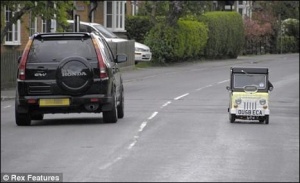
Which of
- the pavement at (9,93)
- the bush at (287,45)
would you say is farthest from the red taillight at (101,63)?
the bush at (287,45)

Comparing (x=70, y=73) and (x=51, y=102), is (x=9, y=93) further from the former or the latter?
(x=70, y=73)

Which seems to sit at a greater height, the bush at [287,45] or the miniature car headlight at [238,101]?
the bush at [287,45]

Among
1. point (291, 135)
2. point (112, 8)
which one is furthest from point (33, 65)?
point (112, 8)

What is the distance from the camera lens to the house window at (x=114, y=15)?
4788cm

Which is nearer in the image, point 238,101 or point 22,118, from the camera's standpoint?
point 238,101

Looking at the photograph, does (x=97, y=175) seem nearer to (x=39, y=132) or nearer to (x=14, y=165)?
(x=14, y=165)

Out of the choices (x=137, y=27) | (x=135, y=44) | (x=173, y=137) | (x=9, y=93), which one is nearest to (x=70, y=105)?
(x=9, y=93)

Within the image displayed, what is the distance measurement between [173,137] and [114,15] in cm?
3481

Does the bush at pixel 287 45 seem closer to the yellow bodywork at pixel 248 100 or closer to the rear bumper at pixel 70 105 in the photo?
the rear bumper at pixel 70 105

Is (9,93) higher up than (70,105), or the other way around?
(9,93)

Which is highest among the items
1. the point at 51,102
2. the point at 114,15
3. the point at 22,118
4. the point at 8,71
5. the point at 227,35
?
the point at 114,15

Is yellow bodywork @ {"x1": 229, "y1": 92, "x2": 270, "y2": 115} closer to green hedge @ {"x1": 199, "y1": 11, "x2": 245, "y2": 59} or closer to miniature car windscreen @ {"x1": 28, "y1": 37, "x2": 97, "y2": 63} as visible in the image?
miniature car windscreen @ {"x1": 28, "y1": 37, "x2": 97, "y2": 63}

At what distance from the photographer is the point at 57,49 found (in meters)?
10.6

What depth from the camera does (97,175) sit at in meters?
9.31
